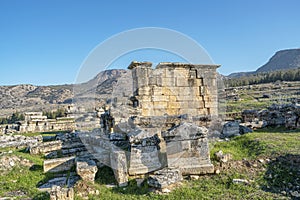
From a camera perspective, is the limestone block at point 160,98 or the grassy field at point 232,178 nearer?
the grassy field at point 232,178

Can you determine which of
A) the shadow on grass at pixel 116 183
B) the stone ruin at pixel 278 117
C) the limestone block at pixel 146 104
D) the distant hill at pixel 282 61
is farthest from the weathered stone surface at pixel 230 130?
the distant hill at pixel 282 61

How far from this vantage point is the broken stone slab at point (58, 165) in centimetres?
774

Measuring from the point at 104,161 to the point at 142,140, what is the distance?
167 centimetres

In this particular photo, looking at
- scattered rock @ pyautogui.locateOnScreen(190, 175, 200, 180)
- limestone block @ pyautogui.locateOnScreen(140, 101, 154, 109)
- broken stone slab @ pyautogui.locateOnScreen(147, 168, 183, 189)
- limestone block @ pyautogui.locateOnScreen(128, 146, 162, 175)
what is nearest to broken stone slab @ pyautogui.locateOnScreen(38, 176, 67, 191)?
limestone block @ pyautogui.locateOnScreen(128, 146, 162, 175)

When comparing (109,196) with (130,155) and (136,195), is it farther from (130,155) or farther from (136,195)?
(130,155)

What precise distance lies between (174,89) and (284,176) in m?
7.22

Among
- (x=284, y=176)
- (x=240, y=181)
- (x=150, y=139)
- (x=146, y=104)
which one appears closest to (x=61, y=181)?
(x=150, y=139)

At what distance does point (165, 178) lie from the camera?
5547 millimetres

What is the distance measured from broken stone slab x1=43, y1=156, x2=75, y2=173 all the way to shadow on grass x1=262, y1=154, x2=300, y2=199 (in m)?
6.11

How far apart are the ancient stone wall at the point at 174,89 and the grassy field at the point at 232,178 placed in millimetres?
4693

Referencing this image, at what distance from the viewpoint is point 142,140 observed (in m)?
6.66

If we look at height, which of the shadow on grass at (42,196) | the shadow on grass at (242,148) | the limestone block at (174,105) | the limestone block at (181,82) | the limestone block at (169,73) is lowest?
the shadow on grass at (42,196)

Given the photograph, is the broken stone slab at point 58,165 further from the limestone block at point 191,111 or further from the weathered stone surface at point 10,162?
the limestone block at point 191,111

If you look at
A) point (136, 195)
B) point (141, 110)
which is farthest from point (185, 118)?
point (136, 195)
